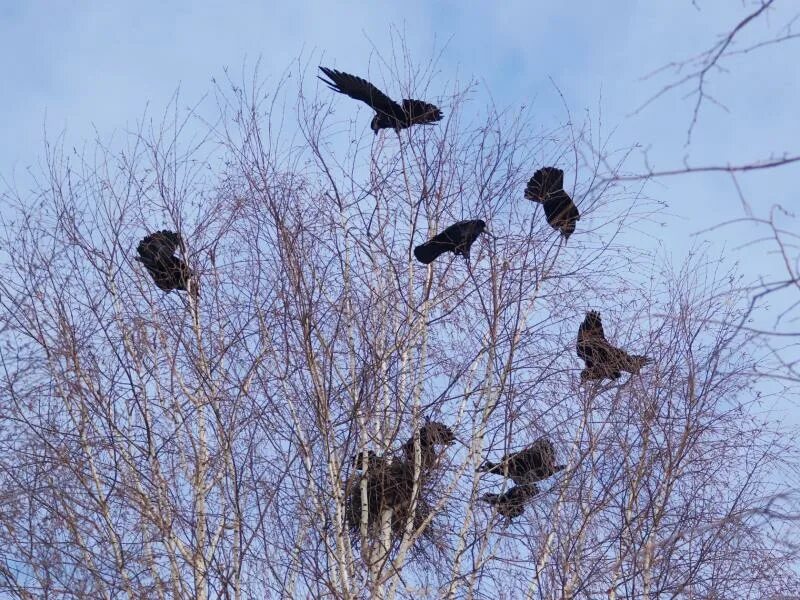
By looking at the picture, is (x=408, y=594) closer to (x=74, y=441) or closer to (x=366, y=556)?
(x=366, y=556)

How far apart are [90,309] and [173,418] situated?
977mm

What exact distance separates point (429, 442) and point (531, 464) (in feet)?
2.35

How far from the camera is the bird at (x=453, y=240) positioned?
7.53 m

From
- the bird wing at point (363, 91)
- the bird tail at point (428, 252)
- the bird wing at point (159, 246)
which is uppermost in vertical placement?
the bird wing at point (363, 91)

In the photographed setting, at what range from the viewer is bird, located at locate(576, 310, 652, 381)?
313 inches

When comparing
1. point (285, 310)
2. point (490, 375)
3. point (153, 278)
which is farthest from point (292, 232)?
point (490, 375)

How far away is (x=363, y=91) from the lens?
773 cm

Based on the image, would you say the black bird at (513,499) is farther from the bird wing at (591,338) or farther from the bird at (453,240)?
the bird at (453,240)

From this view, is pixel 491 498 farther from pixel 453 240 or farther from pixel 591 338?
pixel 453 240

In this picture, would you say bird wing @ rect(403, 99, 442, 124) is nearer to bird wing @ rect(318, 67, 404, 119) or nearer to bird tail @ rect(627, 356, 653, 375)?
bird wing @ rect(318, 67, 404, 119)

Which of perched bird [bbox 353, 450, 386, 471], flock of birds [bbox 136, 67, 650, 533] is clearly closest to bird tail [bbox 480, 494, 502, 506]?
flock of birds [bbox 136, 67, 650, 533]

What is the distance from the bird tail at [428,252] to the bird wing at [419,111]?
1.07 meters

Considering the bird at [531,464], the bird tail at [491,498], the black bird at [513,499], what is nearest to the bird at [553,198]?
the bird at [531,464]

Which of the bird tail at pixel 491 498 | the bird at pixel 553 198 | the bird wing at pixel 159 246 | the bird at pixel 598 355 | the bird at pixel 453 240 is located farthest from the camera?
the bird at pixel 553 198
